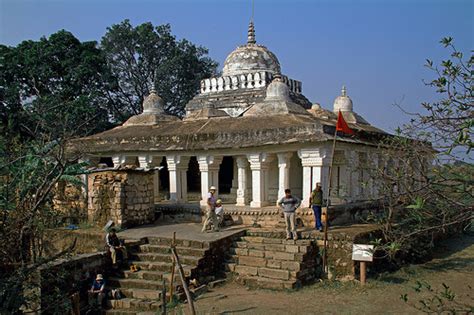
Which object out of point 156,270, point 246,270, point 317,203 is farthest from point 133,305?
point 317,203

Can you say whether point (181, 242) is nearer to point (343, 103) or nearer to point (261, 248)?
point (261, 248)

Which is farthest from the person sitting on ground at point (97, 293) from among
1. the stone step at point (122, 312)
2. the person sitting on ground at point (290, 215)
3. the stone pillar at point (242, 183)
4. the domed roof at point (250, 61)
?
the domed roof at point (250, 61)

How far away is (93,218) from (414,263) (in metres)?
8.78

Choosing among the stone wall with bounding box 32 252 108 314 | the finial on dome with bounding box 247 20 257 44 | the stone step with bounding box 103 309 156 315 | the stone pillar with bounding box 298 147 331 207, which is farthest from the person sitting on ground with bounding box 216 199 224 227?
the finial on dome with bounding box 247 20 257 44

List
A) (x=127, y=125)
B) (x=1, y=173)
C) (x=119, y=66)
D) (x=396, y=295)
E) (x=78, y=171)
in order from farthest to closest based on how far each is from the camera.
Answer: (x=119, y=66) → (x=127, y=125) → (x=78, y=171) → (x=396, y=295) → (x=1, y=173)

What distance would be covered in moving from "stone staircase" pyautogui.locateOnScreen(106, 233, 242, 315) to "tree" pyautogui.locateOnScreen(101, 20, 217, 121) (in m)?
21.8

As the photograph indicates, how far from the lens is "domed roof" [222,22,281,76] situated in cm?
1892

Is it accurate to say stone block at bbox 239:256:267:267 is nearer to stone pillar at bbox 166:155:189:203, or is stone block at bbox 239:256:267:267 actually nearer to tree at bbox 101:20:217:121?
stone pillar at bbox 166:155:189:203

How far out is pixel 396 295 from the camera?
834 centimetres

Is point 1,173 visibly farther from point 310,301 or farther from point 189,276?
point 310,301

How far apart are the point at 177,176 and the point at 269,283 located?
6.15 meters

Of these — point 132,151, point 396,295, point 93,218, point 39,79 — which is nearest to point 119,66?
point 39,79

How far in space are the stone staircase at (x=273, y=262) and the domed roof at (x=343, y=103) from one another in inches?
338

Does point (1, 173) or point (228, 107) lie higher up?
point (228, 107)
